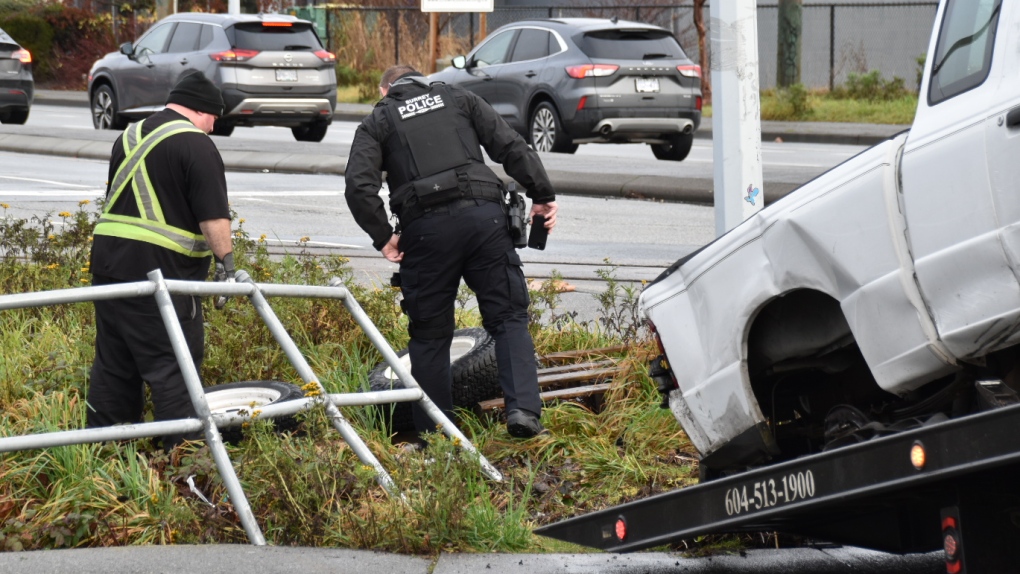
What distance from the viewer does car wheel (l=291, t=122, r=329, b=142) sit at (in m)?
21.4

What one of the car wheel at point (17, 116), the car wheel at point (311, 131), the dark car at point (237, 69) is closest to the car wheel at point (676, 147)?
the dark car at point (237, 69)

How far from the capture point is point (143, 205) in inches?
215

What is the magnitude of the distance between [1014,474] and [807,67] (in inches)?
1256

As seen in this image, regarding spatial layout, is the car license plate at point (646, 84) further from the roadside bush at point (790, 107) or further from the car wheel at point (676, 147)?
the roadside bush at point (790, 107)

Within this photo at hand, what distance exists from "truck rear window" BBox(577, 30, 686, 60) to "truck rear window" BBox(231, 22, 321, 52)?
15.4 feet

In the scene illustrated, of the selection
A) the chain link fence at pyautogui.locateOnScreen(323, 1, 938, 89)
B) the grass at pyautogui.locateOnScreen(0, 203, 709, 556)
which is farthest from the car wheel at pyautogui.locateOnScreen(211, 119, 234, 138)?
the grass at pyautogui.locateOnScreen(0, 203, 709, 556)

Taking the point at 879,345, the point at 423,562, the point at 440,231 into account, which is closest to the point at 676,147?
the point at 440,231

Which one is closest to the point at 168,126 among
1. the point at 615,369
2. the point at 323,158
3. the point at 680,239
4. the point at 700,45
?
the point at 615,369

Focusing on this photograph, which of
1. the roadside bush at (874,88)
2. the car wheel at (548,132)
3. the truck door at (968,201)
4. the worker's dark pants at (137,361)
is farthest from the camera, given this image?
the roadside bush at (874,88)

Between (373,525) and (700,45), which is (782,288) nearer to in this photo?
(373,525)

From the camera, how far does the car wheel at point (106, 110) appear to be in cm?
2177

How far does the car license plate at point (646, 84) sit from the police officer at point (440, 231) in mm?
12228

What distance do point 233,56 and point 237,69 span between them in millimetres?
211

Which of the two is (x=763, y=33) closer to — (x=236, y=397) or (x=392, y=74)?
(x=392, y=74)
